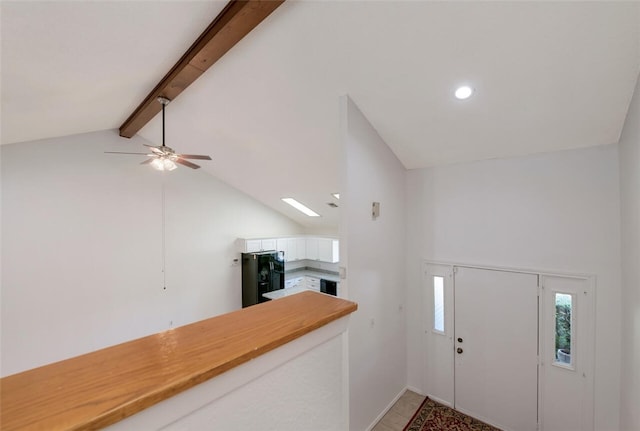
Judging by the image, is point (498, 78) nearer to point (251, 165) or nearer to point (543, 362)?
point (543, 362)

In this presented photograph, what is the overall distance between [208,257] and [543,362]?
5089mm

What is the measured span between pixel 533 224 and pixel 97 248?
562 centimetres

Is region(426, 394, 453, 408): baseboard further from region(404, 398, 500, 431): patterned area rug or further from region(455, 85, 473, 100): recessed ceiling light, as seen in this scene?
region(455, 85, 473, 100): recessed ceiling light

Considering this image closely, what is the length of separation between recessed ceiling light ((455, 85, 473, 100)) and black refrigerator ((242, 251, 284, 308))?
13.9 feet

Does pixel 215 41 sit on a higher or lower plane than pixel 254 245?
higher

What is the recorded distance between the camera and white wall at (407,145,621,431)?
2.49 m

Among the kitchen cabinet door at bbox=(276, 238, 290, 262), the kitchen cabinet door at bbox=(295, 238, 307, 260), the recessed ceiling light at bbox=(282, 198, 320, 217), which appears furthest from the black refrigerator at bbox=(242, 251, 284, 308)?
the recessed ceiling light at bbox=(282, 198, 320, 217)

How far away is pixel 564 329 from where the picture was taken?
2.73m

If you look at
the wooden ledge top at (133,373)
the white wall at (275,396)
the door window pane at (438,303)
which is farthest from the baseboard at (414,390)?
the wooden ledge top at (133,373)

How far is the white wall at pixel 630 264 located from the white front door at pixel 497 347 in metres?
0.66

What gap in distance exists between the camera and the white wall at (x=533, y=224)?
2490mm

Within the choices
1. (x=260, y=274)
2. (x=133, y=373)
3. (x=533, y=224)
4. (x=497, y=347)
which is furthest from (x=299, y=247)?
(x=133, y=373)

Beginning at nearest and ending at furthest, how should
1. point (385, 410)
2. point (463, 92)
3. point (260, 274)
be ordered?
point (463, 92) < point (385, 410) < point (260, 274)

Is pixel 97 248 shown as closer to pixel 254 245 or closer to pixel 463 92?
pixel 254 245
